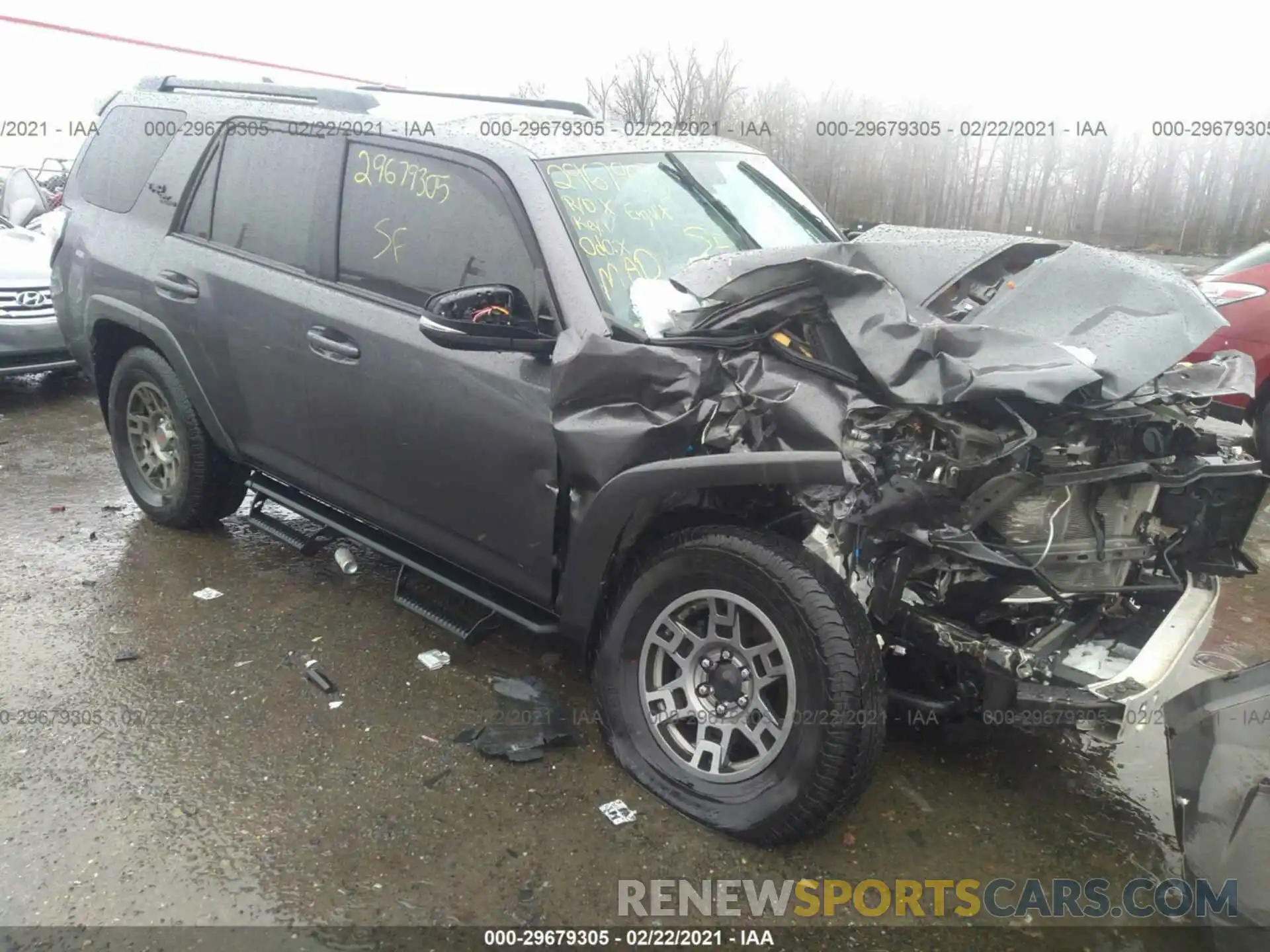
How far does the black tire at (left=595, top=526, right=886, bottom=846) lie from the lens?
2486 mm

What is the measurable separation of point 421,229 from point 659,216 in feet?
2.75

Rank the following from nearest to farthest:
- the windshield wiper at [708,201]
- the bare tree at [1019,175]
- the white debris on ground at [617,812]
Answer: the white debris on ground at [617,812], the windshield wiper at [708,201], the bare tree at [1019,175]

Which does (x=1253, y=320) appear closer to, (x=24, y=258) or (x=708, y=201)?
(x=708, y=201)

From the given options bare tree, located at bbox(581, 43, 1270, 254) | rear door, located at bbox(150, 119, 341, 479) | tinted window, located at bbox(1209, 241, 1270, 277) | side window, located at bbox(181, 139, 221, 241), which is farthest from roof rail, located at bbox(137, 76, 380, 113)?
bare tree, located at bbox(581, 43, 1270, 254)

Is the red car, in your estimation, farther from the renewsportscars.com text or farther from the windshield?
Answer: the renewsportscars.com text

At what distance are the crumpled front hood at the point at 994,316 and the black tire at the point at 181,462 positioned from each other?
104 inches

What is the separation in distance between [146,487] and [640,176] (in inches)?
121

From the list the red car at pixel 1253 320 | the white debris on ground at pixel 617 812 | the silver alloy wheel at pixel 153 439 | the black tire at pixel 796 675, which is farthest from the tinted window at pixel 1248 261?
the silver alloy wheel at pixel 153 439

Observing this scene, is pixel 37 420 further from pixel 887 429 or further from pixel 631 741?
pixel 887 429

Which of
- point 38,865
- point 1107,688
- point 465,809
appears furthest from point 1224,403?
point 38,865

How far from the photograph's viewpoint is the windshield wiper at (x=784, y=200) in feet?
13.1

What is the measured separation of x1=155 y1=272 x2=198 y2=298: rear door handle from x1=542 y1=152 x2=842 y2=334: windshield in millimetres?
1837

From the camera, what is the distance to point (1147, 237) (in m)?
11.0

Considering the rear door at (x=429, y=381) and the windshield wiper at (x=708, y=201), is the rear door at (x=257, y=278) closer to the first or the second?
the rear door at (x=429, y=381)
